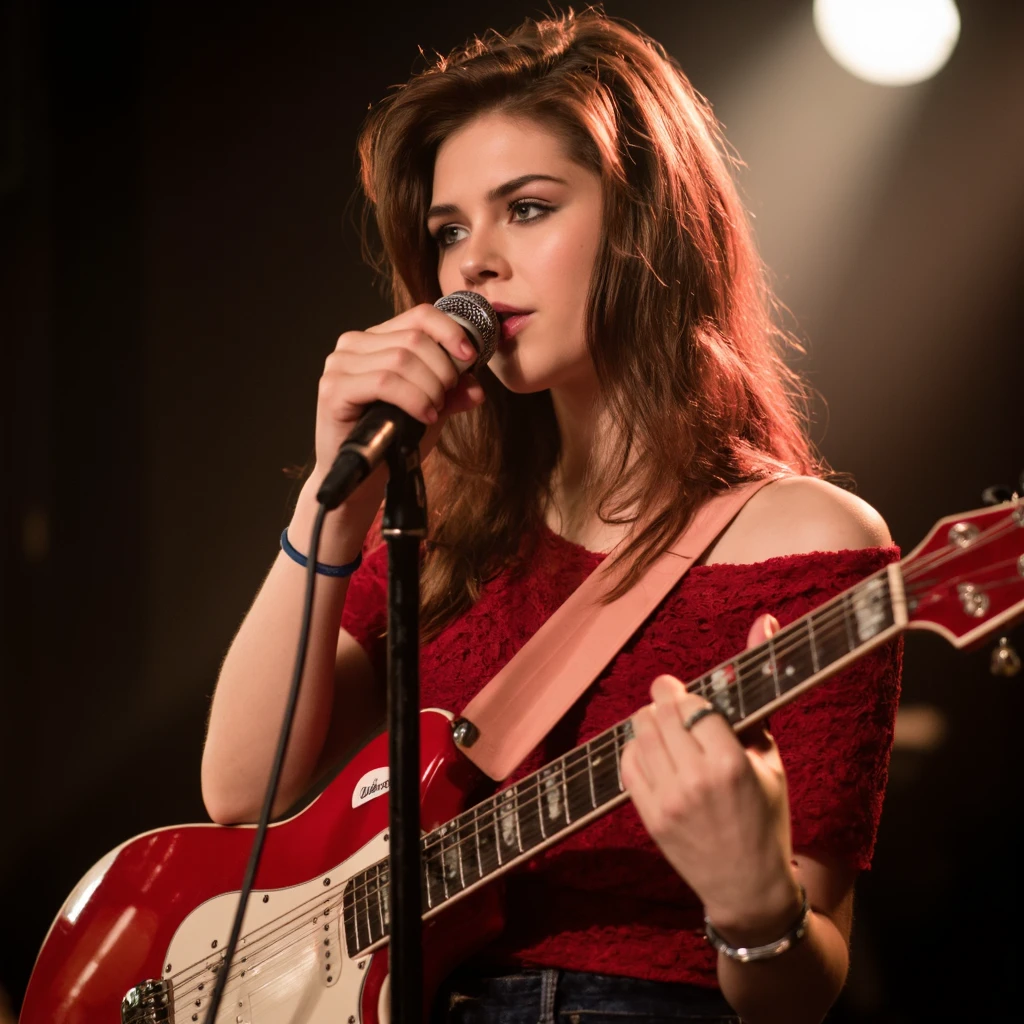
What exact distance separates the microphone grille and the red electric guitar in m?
0.46

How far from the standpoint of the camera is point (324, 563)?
1399mm

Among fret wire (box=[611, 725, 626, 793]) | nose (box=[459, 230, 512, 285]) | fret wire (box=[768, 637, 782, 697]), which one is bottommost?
fret wire (box=[611, 725, 626, 793])

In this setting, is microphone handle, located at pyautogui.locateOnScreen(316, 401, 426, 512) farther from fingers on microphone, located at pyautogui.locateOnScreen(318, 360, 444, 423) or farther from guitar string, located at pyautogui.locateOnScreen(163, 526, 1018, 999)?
guitar string, located at pyautogui.locateOnScreen(163, 526, 1018, 999)

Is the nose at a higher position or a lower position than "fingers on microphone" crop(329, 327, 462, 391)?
higher

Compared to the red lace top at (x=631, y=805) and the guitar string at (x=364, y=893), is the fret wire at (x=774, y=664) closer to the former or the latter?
the guitar string at (x=364, y=893)

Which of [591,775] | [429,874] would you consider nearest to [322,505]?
[591,775]

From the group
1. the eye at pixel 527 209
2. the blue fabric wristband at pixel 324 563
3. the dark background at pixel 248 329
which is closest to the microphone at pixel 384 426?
the eye at pixel 527 209

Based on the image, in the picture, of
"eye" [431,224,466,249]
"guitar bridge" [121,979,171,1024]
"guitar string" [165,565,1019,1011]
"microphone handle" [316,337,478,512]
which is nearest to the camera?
"microphone handle" [316,337,478,512]

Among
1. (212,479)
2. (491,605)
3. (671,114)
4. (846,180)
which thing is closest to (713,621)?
(491,605)

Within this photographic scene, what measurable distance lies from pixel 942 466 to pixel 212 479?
181 centimetres

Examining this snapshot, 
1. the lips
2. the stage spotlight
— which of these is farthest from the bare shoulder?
A: the stage spotlight

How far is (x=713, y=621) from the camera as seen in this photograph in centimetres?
132

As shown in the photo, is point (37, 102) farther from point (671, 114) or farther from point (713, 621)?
point (713, 621)

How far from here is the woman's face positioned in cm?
145
